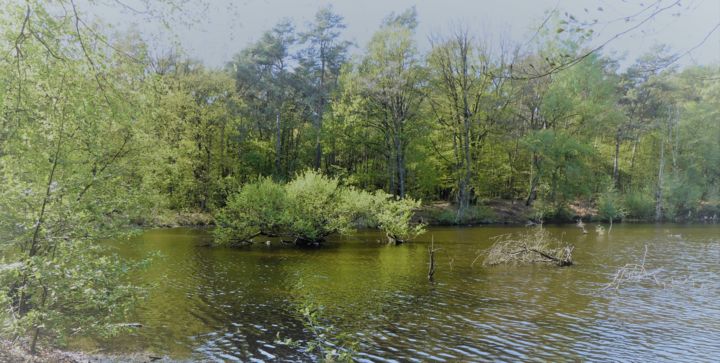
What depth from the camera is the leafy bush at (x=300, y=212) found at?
24.7 m

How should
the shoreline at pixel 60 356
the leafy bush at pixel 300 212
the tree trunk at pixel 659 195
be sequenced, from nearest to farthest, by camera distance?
the shoreline at pixel 60 356
the leafy bush at pixel 300 212
the tree trunk at pixel 659 195

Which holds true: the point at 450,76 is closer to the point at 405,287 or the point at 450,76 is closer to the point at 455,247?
the point at 455,247

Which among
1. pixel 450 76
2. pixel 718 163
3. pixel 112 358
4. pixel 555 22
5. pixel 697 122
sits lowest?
pixel 112 358

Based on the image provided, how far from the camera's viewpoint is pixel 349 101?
4166 cm

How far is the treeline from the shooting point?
39.2 metres

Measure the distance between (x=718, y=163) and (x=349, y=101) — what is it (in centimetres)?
3724

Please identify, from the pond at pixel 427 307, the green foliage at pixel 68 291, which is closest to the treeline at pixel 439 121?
the pond at pixel 427 307

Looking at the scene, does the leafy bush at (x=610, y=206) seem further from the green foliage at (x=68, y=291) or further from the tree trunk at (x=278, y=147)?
the green foliage at (x=68, y=291)

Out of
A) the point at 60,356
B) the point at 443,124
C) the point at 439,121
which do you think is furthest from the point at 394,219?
the point at 60,356

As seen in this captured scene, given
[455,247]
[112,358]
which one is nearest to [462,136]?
[455,247]

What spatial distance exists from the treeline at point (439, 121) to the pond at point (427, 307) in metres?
19.4

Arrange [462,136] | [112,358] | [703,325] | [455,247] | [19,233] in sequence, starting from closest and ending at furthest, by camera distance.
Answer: [19,233] → [112,358] → [703,325] → [455,247] → [462,136]

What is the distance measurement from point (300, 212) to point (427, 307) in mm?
13862

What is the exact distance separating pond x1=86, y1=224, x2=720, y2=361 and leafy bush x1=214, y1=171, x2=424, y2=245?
7.90 feet
